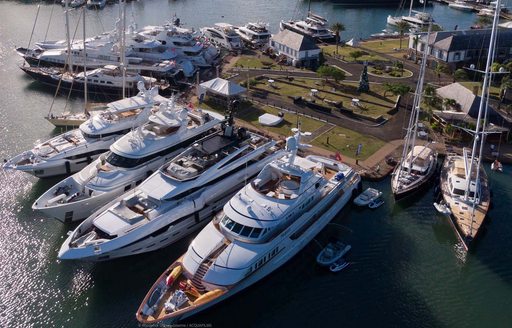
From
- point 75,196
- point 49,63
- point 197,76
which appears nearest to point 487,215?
point 75,196

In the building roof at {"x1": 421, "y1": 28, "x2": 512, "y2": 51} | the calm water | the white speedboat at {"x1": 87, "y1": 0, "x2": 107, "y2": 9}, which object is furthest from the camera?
the white speedboat at {"x1": 87, "y1": 0, "x2": 107, "y2": 9}

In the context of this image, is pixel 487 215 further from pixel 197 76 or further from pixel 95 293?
pixel 197 76

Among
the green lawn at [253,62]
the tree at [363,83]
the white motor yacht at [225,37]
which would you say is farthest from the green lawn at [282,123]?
the white motor yacht at [225,37]

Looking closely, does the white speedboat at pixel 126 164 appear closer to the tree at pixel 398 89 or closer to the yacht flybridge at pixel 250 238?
the yacht flybridge at pixel 250 238

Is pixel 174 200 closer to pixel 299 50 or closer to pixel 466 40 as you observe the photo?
pixel 299 50

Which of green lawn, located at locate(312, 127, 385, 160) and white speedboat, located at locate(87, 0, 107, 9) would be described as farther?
white speedboat, located at locate(87, 0, 107, 9)

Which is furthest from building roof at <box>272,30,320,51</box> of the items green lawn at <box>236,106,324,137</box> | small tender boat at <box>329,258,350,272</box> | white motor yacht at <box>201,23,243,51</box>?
small tender boat at <box>329,258,350,272</box>

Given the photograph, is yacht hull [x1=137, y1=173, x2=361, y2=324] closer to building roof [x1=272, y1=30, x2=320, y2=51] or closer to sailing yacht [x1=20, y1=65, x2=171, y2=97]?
sailing yacht [x1=20, y1=65, x2=171, y2=97]
